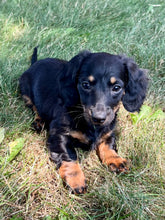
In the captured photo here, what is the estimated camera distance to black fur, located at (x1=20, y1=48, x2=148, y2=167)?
2248 mm

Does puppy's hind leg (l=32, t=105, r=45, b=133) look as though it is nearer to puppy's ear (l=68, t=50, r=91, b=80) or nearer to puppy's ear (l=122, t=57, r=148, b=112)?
puppy's ear (l=68, t=50, r=91, b=80)

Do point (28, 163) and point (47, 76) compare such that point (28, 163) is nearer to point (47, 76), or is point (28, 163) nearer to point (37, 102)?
point (37, 102)

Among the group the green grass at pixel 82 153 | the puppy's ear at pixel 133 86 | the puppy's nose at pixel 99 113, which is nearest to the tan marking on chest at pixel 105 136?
the green grass at pixel 82 153

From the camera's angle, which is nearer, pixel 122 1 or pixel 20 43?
pixel 20 43

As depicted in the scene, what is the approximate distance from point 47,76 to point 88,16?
213 centimetres

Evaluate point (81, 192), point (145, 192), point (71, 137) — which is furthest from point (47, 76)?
point (145, 192)

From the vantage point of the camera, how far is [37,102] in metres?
3.16

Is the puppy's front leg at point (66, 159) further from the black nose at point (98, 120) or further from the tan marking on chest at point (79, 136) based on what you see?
the black nose at point (98, 120)

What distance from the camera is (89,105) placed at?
2.21m

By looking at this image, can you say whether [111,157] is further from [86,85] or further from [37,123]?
[37,123]

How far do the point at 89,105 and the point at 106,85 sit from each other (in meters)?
0.24

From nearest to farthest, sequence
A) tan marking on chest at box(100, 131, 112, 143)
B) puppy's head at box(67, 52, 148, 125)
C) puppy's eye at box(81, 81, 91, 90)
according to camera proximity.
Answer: puppy's head at box(67, 52, 148, 125) < puppy's eye at box(81, 81, 91, 90) < tan marking on chest at box(100, 131, 112, 143)

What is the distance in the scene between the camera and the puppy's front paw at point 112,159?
8.15ft

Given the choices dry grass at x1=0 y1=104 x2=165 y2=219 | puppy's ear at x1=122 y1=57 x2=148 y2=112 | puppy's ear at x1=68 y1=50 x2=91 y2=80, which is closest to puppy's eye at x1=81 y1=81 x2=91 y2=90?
puppy's ear at x1=68 y1=50 x2=91 y2=80
